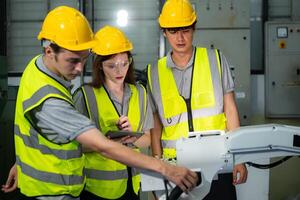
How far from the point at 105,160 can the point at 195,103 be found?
579mm

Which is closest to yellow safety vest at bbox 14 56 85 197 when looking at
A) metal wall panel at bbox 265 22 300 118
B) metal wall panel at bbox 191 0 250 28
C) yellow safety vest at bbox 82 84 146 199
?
yellow safety vest at bbox 82 84 146 199

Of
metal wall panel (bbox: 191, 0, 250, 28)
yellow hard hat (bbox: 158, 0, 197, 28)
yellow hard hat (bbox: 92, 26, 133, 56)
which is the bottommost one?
yellow hard hat (bbox: 92, 26, 133, 56)

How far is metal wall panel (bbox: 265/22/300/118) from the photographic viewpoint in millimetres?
4258

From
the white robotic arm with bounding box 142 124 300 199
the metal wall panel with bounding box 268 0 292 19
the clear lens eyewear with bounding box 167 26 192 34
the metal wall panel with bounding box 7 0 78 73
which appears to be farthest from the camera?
the metal wall panel with bounding box 7 0 78 73

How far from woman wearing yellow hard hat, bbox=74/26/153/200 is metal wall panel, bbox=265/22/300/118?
7.85ft

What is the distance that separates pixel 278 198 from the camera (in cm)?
414

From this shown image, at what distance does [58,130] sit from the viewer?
1523 millimetres

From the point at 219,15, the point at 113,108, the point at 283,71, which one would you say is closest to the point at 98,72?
the point at 113,108

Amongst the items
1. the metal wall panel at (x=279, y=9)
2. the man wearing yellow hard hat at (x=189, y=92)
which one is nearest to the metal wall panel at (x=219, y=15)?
the metal wall panel at (x=279, y=9)

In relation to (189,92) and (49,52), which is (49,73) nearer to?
(49,52)

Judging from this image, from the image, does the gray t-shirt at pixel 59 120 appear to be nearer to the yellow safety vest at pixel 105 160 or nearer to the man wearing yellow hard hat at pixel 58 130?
the man wearing yellow hard hat at pixel 58 130

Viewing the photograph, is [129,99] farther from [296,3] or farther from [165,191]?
[296,3]

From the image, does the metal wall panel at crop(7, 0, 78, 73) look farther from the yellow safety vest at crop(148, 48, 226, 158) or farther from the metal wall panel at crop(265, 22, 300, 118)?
the yellow safety vest at crop(148, 48, 226, 158)

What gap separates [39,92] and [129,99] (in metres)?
0.73
